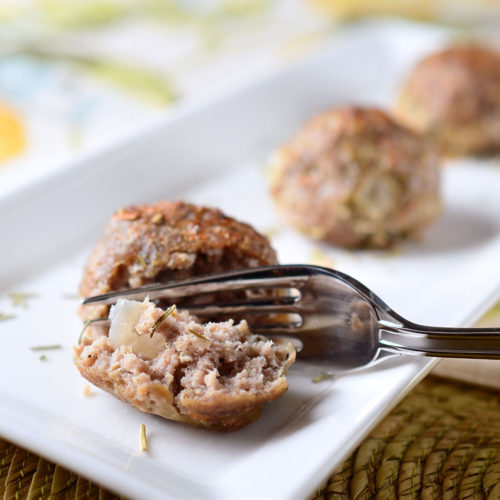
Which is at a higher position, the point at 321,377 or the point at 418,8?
the point at 418,8

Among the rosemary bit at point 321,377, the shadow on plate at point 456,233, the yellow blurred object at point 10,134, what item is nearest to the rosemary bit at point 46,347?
the rosemary bit at point 321,377

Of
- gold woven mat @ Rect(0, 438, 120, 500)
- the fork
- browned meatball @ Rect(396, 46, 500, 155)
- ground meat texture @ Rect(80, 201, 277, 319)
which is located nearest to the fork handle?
the fork

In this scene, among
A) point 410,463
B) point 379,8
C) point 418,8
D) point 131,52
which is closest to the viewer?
point 410,463

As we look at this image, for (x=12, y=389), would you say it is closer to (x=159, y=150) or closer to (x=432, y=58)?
(x=159, y=150)

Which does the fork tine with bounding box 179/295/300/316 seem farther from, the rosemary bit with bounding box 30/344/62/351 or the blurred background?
the blurred background

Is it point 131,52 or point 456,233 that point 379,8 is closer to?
point 131,52

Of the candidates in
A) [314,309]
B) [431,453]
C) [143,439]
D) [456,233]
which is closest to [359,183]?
[456,233]
